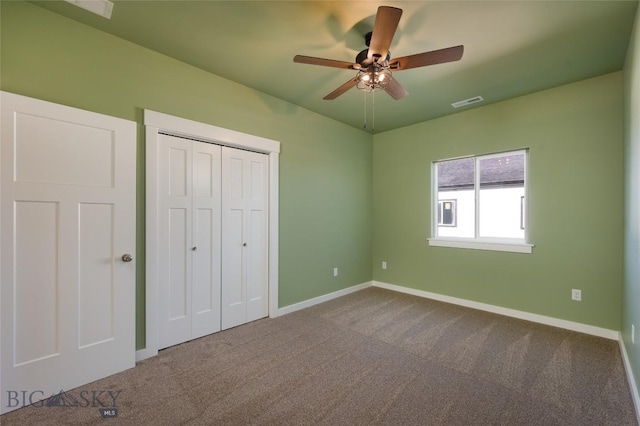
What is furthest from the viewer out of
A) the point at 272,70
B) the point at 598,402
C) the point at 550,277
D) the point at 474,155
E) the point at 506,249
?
the point at 474,155

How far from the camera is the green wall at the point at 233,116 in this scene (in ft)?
6.40

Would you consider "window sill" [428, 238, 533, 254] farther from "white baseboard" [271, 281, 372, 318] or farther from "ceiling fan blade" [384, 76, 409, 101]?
"ceiling fan blade" [384, 76, 409, 101]

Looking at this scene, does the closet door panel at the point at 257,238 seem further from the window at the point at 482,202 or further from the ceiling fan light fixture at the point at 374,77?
the window at the point at 482,202

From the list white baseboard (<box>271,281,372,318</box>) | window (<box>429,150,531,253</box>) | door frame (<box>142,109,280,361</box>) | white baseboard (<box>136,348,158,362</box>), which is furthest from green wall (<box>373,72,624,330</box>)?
white baseboard (<box>136,348,158,362</box>)

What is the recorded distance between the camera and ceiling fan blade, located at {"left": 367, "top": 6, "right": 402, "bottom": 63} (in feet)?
4.98

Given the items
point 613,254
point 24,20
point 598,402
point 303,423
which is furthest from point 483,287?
point 24,20

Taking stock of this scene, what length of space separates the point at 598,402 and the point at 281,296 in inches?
116

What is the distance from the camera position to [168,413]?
1.76 m

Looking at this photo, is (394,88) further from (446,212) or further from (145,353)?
(145,353)

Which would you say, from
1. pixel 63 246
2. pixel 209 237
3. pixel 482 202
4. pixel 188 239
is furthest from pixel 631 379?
pixel 63 246

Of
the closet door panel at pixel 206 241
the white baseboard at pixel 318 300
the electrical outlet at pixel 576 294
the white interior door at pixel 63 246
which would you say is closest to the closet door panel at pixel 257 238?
the white baseboard at pixel 318 300

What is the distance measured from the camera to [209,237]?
292cm

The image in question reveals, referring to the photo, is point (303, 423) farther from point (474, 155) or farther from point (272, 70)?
point (474, 155)

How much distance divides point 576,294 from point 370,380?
266 centimetres
